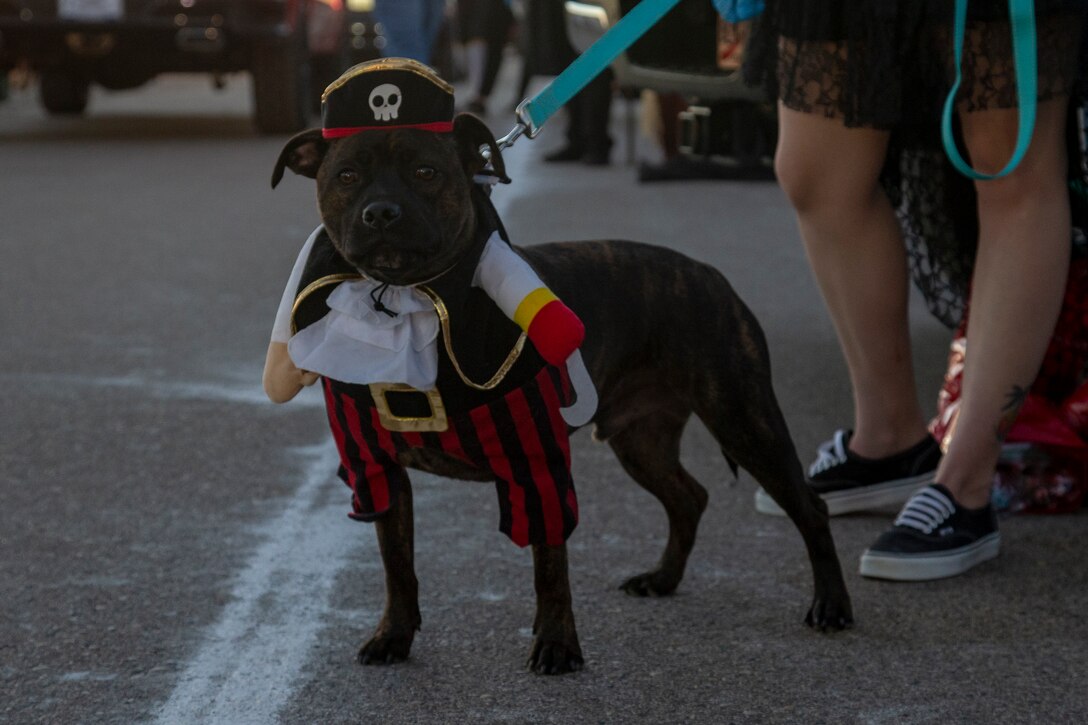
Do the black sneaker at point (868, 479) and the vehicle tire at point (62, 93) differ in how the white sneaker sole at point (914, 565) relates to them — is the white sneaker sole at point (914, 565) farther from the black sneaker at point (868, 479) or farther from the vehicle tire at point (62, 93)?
the vehicle tire at point (62, 93)

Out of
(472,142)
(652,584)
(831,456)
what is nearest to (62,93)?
(831,456)

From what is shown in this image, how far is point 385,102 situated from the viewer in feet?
8.11

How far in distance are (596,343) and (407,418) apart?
41 centimetres

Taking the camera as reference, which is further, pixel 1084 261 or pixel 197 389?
pixel 197 389

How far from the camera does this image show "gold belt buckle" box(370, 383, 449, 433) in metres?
2.56

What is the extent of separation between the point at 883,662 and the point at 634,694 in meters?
0.46

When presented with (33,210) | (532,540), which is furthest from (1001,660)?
(33,210)

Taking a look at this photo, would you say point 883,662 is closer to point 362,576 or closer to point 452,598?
point 452,598

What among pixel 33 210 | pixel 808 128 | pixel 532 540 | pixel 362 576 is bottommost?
pixel 33 210

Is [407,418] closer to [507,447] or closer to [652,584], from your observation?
[507,447]

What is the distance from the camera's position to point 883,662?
2785 mm

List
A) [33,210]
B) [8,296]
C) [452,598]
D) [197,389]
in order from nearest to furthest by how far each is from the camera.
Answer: [452,598] → [197,389] → [8,296] → [33,210]

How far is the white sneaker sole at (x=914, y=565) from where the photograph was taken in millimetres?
3197

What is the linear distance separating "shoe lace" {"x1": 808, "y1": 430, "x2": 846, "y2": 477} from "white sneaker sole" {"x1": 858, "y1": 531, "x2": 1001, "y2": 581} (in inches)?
19.2
